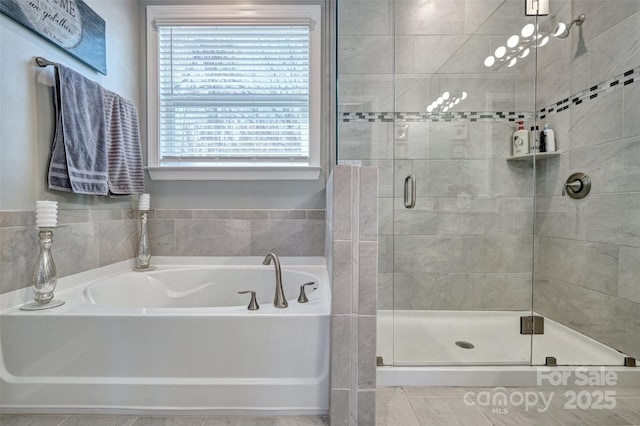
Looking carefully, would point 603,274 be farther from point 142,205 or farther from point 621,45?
point 142,205

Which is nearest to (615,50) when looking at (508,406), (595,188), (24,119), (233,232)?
(595,188)

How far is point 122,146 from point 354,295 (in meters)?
1.73

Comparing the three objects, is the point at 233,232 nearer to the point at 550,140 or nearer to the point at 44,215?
the point at 44,215

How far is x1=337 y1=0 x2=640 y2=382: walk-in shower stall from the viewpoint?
1778 mm

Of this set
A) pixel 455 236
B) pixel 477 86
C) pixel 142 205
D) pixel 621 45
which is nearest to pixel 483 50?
pixel 477 86

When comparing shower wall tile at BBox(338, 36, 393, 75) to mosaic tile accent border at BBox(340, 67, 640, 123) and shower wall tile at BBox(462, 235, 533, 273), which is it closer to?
mosaic tile accent border at BBox(340, 67, 640, 123)

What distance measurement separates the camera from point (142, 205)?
2.04 m

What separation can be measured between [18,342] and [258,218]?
1.36 metres

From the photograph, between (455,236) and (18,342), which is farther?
(455,236)

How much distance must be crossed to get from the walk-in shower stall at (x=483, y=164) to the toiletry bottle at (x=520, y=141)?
12mm

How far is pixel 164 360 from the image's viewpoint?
1.22m

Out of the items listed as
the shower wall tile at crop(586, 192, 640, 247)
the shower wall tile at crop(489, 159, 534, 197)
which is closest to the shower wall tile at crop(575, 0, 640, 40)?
the shower wall tile at crop(489, 159, 534, 197)

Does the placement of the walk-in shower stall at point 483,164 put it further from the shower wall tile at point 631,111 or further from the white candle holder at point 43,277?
the white candle holder at point 43,277

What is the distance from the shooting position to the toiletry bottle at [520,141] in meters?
2.04
